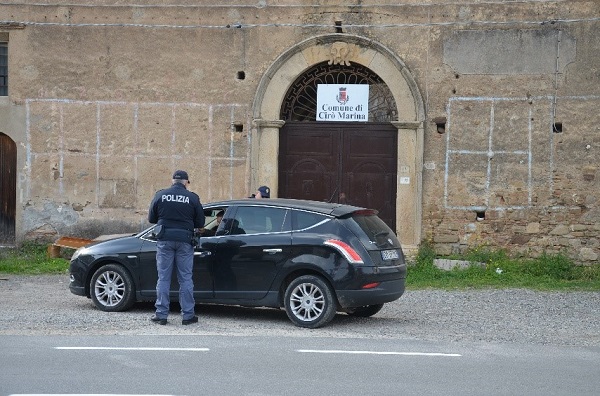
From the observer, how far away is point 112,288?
39.6 ft

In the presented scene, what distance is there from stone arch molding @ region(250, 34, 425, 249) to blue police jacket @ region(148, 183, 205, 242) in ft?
20.3

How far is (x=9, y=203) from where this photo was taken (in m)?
18.3

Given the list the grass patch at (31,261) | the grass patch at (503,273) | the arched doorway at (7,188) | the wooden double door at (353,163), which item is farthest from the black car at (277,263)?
the arched doorway at (7,188)

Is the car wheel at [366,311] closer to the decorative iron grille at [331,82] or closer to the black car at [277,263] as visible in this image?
the black car at [277,263]

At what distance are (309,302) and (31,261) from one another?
323 inches

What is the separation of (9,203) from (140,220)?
2.67 metres

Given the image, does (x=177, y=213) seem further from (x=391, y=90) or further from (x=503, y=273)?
(x=503, y=273)

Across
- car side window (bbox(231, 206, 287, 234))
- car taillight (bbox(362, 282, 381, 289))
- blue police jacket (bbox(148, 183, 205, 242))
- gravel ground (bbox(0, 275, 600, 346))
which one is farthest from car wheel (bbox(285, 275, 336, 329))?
blue police jacket (bbox(148, 183, 205, 242))

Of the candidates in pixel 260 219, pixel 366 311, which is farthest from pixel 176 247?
pixel 366 311

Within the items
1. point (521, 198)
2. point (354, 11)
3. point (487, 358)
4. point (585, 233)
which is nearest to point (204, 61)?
point (354, 11)

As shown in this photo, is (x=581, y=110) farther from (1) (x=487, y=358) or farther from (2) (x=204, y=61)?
(1) (x=487, y=358)

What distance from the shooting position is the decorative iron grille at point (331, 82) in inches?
690

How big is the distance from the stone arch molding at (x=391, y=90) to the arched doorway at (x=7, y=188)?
4.69 metres

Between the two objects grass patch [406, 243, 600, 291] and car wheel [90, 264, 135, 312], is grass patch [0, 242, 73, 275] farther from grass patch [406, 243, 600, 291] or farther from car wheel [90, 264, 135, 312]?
grass patch [406, 243, 600, 291]
